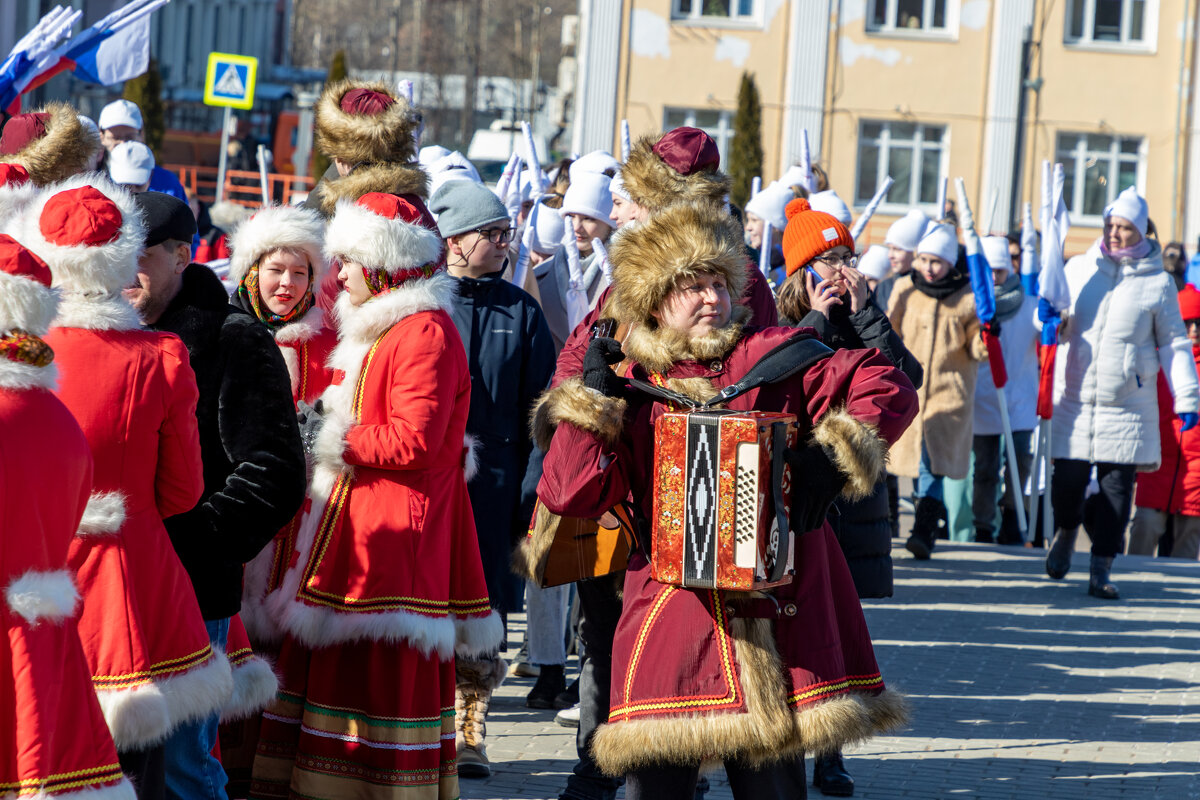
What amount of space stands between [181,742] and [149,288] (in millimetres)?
1090

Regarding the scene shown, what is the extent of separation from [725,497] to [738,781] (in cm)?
73

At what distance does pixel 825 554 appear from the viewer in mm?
3543

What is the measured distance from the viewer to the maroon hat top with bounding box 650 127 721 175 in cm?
473

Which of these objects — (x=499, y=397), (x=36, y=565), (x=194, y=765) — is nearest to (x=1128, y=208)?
(x=499, y=397)

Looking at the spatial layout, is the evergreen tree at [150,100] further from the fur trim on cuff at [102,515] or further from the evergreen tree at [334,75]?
the fur trim on cuff at [102,515]

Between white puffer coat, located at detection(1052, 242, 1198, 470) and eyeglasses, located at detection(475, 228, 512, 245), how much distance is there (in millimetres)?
4770

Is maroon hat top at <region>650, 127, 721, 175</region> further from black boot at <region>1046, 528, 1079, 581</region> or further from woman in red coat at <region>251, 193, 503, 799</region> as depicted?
black boot at <region>1046, 528, 1079, 581</region>

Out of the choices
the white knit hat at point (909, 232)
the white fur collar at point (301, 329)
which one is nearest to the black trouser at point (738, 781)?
the white fur collar at point (301, 329)

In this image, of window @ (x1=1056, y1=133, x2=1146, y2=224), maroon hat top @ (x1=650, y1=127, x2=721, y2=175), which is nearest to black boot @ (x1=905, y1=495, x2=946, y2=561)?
maroon hat top @ (x1=650, y1=127, x2=721, y2=175)

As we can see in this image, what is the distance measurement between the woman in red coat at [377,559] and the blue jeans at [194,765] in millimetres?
608

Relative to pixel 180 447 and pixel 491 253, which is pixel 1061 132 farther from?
pixel 180 447

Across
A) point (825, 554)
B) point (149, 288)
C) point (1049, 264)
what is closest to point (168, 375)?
point (149, 288)

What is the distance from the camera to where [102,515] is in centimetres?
323

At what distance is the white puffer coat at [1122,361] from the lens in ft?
28.3
